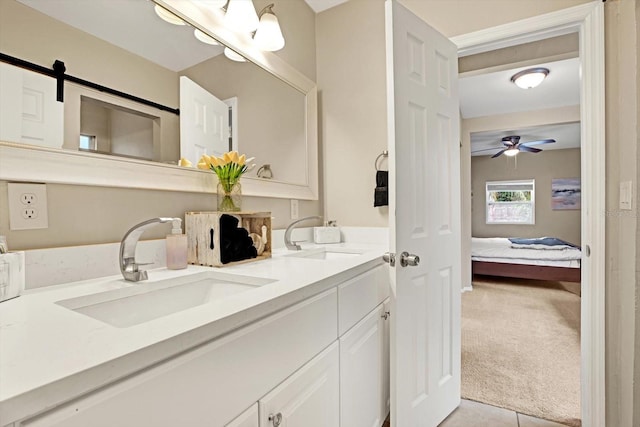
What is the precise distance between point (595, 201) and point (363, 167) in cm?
119

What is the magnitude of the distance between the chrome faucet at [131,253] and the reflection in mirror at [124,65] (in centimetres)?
30

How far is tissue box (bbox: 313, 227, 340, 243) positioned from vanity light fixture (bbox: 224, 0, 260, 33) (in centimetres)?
114

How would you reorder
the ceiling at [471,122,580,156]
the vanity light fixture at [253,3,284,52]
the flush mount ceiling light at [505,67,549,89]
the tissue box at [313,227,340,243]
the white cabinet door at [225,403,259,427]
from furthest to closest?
1. the ceiling at [471,122,580,156]
2. the flush mount ceiling light at [505,67,549,89]
3. the tissue box at [313,227,340,243]
4. the vanity light fixture at [253,3,284,52]
5. the white cabinet door at [225,403,259,427]

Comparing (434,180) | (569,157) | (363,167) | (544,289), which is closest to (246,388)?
(434,180)

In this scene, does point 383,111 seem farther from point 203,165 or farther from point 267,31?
point 203,165

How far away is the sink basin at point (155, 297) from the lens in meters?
0.82

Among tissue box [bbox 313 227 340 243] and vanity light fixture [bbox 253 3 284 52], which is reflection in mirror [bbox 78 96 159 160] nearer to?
vanity light fixture [bbox 253 3 284 52]

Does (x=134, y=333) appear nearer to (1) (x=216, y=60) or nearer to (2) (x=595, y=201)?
(1) (x=216, y=60)

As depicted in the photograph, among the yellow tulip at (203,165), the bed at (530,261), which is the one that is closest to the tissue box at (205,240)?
the yellow tulip at (203,165)

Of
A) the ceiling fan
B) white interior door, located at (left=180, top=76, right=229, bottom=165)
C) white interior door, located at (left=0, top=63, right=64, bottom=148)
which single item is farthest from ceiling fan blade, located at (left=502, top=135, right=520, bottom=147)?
white interior door, located at (left=0, top=63, right=64, bottom=148)

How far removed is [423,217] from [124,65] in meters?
1.31

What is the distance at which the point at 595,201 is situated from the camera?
60.0 inches

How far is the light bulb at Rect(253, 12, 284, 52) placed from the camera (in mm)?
1638

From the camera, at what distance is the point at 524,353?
2480 mm
